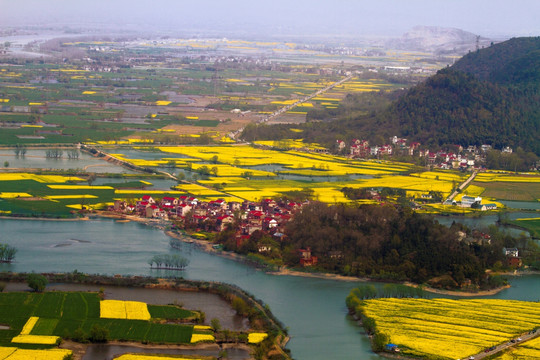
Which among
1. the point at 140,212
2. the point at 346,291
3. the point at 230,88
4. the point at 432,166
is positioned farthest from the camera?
the point at 230,88

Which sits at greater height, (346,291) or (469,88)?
(469,88)

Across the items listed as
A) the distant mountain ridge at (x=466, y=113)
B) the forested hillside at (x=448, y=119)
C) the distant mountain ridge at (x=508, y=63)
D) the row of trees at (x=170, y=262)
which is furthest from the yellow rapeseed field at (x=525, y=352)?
the distant mountain ridge at (x=508, y=63)

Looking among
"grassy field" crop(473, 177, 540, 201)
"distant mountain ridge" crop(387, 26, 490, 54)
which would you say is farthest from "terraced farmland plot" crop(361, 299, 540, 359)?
"distant mountain ridge" crop(387, 26, 490, 54)

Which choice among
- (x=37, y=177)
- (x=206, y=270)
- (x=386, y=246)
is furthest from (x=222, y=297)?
(x=37, y=177)

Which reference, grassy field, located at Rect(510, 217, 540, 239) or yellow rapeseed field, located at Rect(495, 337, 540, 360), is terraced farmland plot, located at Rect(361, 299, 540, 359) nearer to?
yellow rapeseed field, located at Rect(495, 337, 540, 360)

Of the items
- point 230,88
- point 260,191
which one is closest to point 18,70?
point 230,88

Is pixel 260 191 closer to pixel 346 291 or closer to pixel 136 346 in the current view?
pixel 346 291
